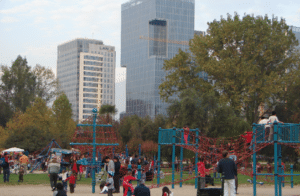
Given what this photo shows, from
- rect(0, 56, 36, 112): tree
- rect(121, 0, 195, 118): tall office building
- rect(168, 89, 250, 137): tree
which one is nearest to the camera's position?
rect(168, 89, 250, 137): tree

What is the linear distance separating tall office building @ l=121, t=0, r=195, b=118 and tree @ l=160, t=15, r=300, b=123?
284 ft

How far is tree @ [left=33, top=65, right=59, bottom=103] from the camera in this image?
7712 centimetres

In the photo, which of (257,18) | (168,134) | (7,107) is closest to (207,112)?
(257,18)

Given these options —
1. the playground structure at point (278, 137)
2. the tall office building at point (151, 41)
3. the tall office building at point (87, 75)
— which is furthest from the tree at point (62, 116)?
the tall office building at point (87, 75)

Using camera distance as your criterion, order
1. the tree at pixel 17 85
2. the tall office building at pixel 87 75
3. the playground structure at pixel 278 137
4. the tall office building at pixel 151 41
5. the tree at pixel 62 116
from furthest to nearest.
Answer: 1. the tall office building at pixel 87 75
2. the tall office building at pixel 151 41
3. the tree at pixel 17 85
4. the tree at pixel 62 116
5. the playground structure at pixel 278 137

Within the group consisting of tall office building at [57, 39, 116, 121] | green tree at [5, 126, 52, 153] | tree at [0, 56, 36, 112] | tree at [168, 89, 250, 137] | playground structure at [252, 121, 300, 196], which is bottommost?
green tree at [5, 126, 52, 153]

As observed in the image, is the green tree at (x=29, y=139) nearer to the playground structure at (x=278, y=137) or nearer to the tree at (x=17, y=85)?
the tree at (x=17, y=85)

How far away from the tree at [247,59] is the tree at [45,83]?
33840 mm

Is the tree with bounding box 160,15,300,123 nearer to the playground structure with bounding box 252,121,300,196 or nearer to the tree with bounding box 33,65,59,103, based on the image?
the playground structure with bounding box 252,121,300,196

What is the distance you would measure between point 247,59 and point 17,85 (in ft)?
132

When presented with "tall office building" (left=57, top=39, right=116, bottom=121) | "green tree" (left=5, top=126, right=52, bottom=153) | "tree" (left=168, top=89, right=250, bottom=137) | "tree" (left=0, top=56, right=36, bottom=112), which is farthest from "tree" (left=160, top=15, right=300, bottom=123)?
"tall office building" (left=57, top=39, right=116, bottom=121)

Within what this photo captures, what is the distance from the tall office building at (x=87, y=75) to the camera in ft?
621

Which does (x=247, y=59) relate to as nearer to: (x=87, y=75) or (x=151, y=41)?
(x=151, y=41)

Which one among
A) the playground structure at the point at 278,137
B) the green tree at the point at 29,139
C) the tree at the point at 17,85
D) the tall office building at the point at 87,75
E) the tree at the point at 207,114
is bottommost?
the green tree at the point at 29,139
